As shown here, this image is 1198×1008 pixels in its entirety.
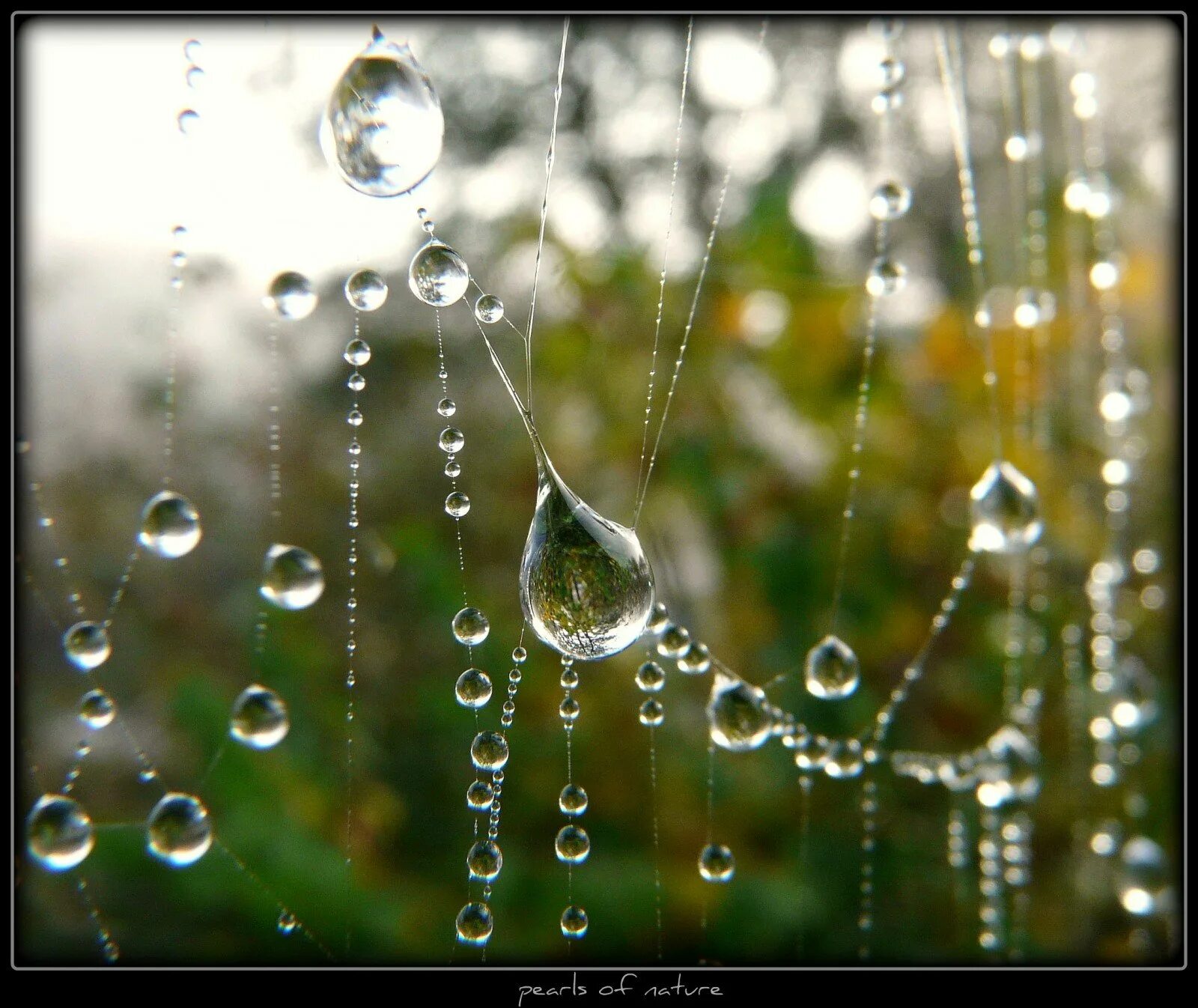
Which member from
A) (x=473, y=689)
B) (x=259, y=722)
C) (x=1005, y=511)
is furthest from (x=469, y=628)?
(x=1005, y=511)

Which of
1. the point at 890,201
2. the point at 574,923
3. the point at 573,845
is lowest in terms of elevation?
the point at 574,923

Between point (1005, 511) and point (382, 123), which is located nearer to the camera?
point (382, 123)

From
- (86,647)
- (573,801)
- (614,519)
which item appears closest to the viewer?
(86,647)

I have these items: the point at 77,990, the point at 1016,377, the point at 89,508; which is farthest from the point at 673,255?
the point at 77,990

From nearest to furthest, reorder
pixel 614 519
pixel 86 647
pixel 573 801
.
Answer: pixel 86 647 < pixel 573 801 < pixel 614 519

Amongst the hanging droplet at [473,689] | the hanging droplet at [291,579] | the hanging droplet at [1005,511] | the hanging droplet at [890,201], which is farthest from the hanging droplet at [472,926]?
the hanging droplet at [890,201]

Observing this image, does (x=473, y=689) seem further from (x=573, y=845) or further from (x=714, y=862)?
(x=714, y=862)

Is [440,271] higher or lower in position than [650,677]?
higher

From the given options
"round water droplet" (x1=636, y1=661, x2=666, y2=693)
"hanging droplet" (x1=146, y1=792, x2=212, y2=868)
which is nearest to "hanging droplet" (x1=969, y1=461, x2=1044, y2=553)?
"round water droplet" (x1=636, y1=661, x2=666, y2=693)
